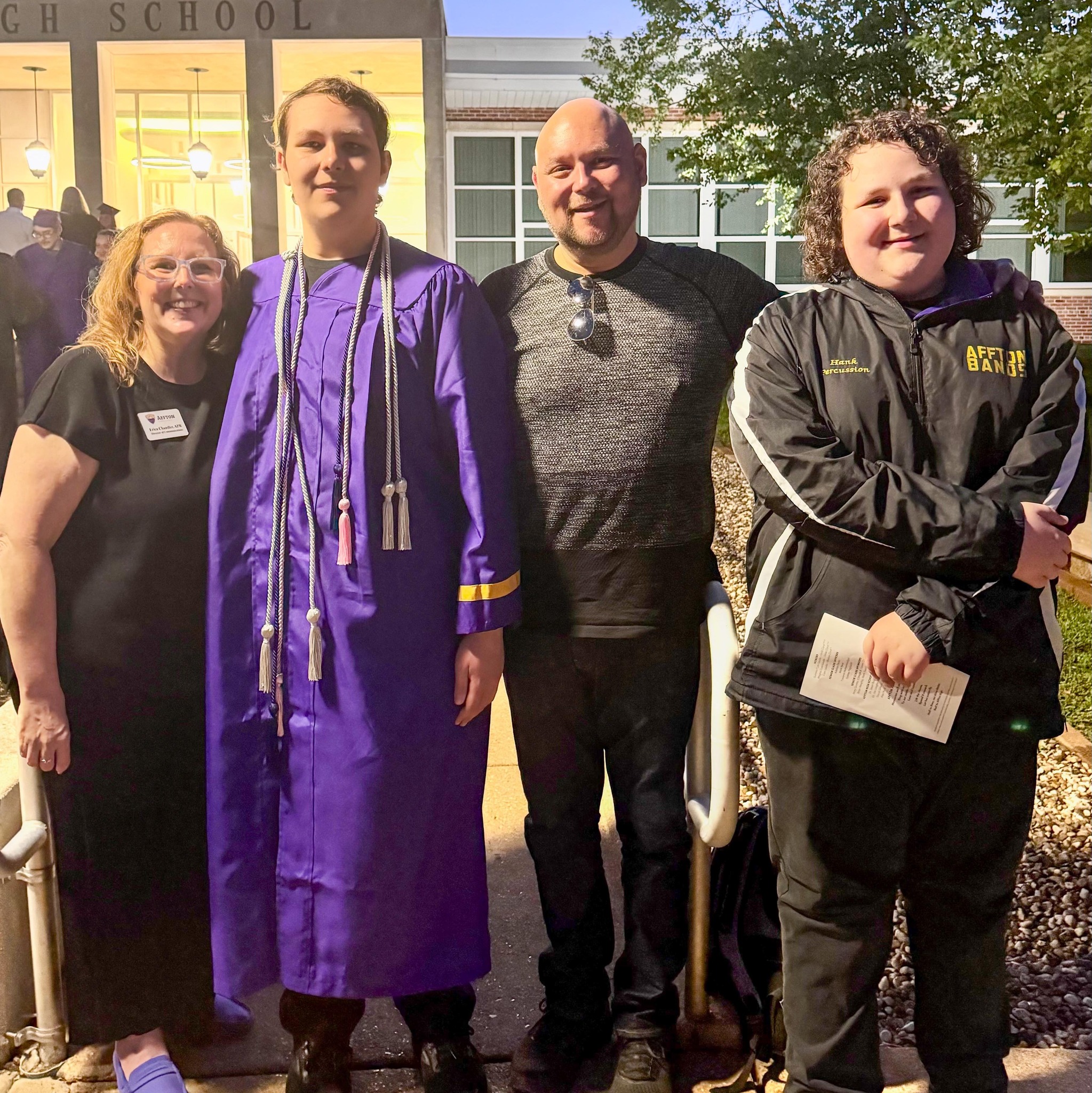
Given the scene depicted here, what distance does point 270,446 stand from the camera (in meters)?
2.21

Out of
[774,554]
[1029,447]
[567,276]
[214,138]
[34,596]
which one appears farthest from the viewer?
[214,138]

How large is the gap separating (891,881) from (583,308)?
1.21 metres

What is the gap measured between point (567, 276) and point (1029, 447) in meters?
0.95

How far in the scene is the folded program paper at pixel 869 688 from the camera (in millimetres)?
1890

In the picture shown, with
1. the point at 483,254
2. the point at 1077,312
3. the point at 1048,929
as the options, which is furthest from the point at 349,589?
the point at 1077,312

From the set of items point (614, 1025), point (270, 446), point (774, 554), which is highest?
point (270, 446)

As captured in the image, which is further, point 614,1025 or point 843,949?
point 614,1025

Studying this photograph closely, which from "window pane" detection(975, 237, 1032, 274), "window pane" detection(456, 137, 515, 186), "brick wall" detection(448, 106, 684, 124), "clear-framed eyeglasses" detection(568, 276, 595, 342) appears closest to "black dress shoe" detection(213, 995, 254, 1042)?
"clear-framed eyeglasses" detection(568, 276, 595, 342)

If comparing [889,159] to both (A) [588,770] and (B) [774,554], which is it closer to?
(B) [774,554]

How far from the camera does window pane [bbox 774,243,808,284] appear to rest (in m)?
18.6

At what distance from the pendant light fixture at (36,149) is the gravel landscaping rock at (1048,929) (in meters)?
3.45

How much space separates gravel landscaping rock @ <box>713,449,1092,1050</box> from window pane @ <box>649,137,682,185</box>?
13.6 metres

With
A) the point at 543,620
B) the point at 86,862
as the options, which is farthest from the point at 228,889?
the point at 543,620

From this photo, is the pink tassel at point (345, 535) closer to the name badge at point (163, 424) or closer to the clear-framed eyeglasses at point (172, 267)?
the name badge at point (163, 424)
